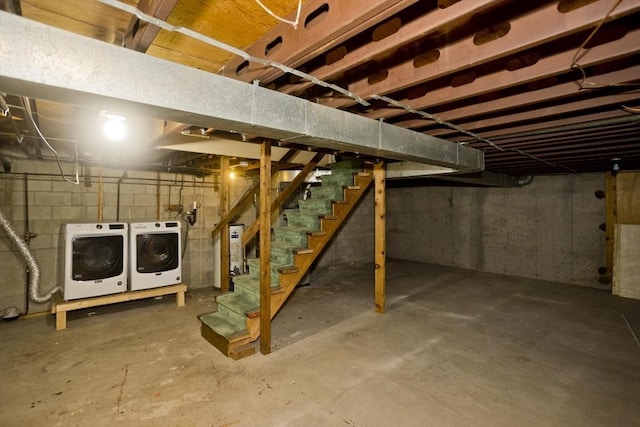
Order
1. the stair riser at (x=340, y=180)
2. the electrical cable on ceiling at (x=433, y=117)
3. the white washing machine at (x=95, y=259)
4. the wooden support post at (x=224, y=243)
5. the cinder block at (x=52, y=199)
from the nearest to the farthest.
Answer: the electrical cable on ceiling at (x=433, y=117) → the white washing machine at (x=95, y=259) → the cinder block at (x=52, y=199) → the stair riser at (x=340, y=180) → the wooden support post at (x=224, y=243)

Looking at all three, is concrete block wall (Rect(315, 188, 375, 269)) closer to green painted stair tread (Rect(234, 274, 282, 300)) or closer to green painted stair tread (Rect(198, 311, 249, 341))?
green painted stair tread (Rect(234, 274, 282, 300))

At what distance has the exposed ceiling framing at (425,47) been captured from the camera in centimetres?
116

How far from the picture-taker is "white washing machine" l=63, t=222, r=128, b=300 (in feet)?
11.4

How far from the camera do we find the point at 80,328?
134 inches

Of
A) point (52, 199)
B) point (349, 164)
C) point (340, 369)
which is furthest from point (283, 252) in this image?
point (52, 199)

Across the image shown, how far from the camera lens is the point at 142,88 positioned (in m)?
1.17

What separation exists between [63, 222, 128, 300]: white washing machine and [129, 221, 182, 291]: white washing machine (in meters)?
0.10

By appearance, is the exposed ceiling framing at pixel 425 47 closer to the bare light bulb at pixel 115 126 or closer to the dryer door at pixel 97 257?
the bare light bulb at pixel 115 126

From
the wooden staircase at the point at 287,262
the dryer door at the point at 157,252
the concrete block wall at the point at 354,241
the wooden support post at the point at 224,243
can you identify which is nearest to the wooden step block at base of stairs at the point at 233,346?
the wooden staircase at the point at 287,262

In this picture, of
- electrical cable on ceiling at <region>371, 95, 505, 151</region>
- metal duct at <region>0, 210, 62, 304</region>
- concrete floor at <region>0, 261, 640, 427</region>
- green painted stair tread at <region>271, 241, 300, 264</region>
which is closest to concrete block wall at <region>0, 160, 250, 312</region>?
metal duct at <region>0, 210, 62, 304</region>

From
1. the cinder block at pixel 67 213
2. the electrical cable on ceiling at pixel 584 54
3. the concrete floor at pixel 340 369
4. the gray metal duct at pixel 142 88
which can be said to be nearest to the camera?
the gray metal duct at pixel 142 88

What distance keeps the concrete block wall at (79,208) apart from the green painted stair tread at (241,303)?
2.10 meters

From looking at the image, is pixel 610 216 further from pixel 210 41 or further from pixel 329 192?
pixel 210 41

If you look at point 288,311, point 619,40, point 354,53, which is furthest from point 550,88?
point 288,311
